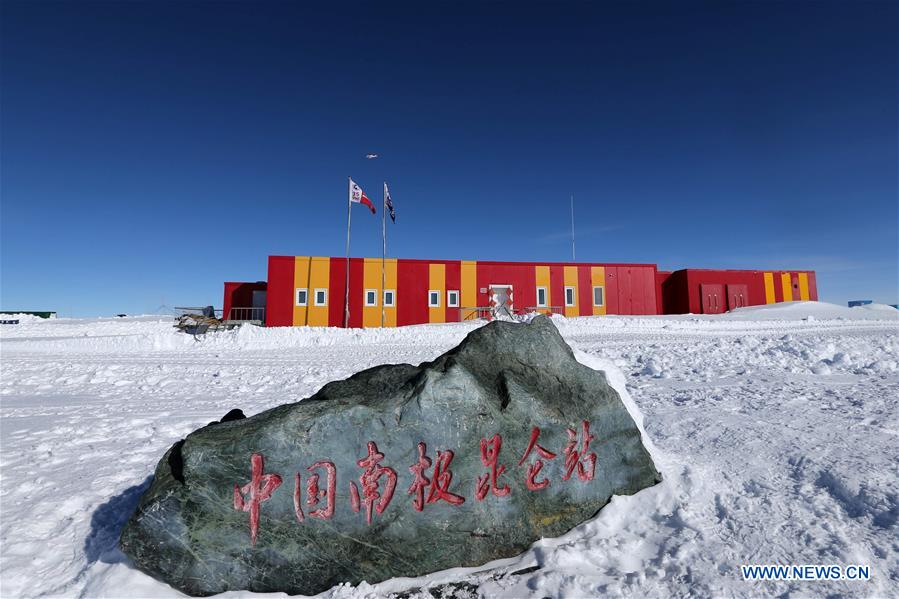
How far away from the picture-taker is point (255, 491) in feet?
9.47

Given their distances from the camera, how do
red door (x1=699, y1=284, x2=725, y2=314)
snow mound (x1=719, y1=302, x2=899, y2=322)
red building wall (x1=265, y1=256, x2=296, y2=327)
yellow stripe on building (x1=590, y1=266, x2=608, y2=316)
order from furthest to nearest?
red door (x1=699, y1=284, x2=725, y2=314) < yellow stripe on building (x1=590, y1=266, x2=608, y2=316) < red building wall (x1=265, y1=256, x2=296, y2=327) < snow mound (x1=719, y1=302, x2=899, y2=322)

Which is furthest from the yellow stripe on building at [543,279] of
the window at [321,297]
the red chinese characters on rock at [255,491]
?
the red chinese characters on rock at [255,491]

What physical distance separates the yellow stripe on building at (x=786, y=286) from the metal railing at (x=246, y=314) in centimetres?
3517

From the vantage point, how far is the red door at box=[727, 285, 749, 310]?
2716cm

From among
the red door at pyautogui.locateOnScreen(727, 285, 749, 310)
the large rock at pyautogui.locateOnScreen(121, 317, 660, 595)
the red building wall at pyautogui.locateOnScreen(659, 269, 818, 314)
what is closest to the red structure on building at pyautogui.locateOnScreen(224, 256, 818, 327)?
the red building wall at pyautogui.locateOnScreen(659, 269, 818, 314)

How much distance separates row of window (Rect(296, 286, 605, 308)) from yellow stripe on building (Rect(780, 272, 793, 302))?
47.7ft

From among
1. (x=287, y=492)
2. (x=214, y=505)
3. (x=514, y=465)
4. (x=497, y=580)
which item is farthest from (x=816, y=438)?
(x=214, y=505)

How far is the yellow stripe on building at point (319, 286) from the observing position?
74.8 ft

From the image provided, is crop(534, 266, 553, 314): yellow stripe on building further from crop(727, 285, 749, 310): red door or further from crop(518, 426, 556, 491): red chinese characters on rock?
crop(518, 426, 556, 491): red chinese characters on rock

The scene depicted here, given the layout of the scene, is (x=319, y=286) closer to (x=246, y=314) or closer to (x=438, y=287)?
(x=246, y=314)

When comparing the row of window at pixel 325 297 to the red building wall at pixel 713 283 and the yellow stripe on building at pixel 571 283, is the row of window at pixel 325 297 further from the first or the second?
the red building wall at pixel 713 283

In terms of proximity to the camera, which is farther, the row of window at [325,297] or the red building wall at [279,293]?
the row of window at [325,297]

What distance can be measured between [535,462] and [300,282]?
21580mm

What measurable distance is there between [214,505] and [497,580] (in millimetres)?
2068
